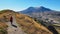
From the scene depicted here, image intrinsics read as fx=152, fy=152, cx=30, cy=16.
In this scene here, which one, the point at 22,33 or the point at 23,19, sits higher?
the point at 23,19

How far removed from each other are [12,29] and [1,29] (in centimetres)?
248

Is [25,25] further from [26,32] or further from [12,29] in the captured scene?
[12,29]

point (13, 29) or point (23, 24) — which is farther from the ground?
point (23, 24)

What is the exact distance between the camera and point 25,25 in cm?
3906

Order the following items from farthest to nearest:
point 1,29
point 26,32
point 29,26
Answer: point 29,26 < point 26,32 < point 1,29

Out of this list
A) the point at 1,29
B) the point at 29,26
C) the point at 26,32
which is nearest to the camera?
the point at 1,29

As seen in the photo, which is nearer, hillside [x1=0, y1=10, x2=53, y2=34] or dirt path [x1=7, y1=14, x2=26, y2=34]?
dirt path [x1=7, y1=14, x2=26, y2=34]

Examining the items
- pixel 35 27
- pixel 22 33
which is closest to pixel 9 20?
pixel 22 33

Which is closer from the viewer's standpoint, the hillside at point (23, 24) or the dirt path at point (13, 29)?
the dirt path at point (13, 29)

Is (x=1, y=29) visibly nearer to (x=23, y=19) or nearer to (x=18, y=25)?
(x=18, y=25)

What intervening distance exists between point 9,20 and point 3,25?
2.51 metres

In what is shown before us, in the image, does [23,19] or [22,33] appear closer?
[22,33]

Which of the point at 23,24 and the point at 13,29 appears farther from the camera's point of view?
the point at 23,24

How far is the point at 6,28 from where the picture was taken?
114 feet
